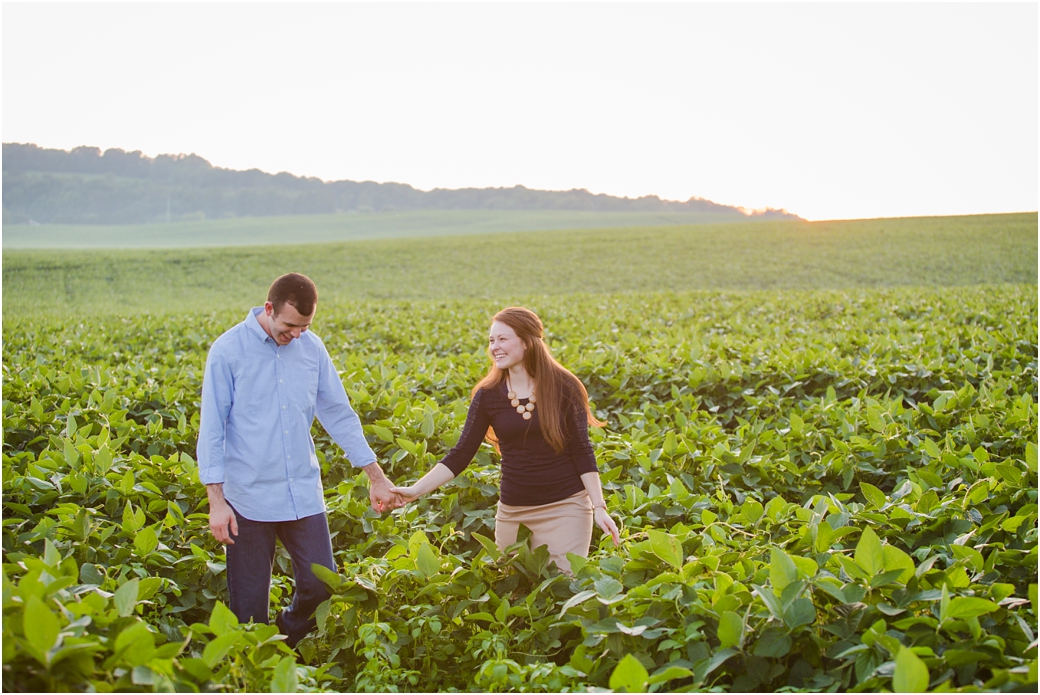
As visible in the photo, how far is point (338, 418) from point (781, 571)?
219cm

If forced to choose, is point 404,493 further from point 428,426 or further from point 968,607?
point 968,607

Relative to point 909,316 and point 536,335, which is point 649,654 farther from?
point 909,316

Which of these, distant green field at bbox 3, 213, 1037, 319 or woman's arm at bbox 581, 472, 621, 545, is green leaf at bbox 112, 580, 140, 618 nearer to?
woman's arm at bbox 581, 472, 621, 545

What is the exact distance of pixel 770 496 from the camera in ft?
15.8

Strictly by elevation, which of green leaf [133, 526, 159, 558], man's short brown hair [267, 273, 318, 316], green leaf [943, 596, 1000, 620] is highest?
man's short brown hair [267, 273, 318, 316]

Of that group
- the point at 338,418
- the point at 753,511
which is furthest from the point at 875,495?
the point at 338,418

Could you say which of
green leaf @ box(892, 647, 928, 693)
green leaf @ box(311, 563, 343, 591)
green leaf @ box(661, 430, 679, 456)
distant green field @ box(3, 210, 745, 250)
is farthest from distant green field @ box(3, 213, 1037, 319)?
green leaf @ box(892, 647, 928, 693)

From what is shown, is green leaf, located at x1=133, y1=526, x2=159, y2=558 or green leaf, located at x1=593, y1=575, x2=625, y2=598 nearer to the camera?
green leaf, located at x1=593, y1=575, x2=625, y2=598

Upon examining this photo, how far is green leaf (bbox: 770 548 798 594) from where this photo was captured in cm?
242

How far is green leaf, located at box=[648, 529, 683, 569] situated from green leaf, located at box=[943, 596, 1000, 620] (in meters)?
0.82

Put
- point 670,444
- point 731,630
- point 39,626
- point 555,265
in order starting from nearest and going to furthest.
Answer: point 39,626, point 731,630, point 670,444, point 555,265

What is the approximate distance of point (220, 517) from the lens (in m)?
3.21

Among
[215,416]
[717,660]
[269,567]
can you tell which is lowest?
[269,567]

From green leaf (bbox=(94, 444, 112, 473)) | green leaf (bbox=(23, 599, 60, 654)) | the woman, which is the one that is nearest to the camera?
green leaf (bbox=(23, 599, 60, 654))
